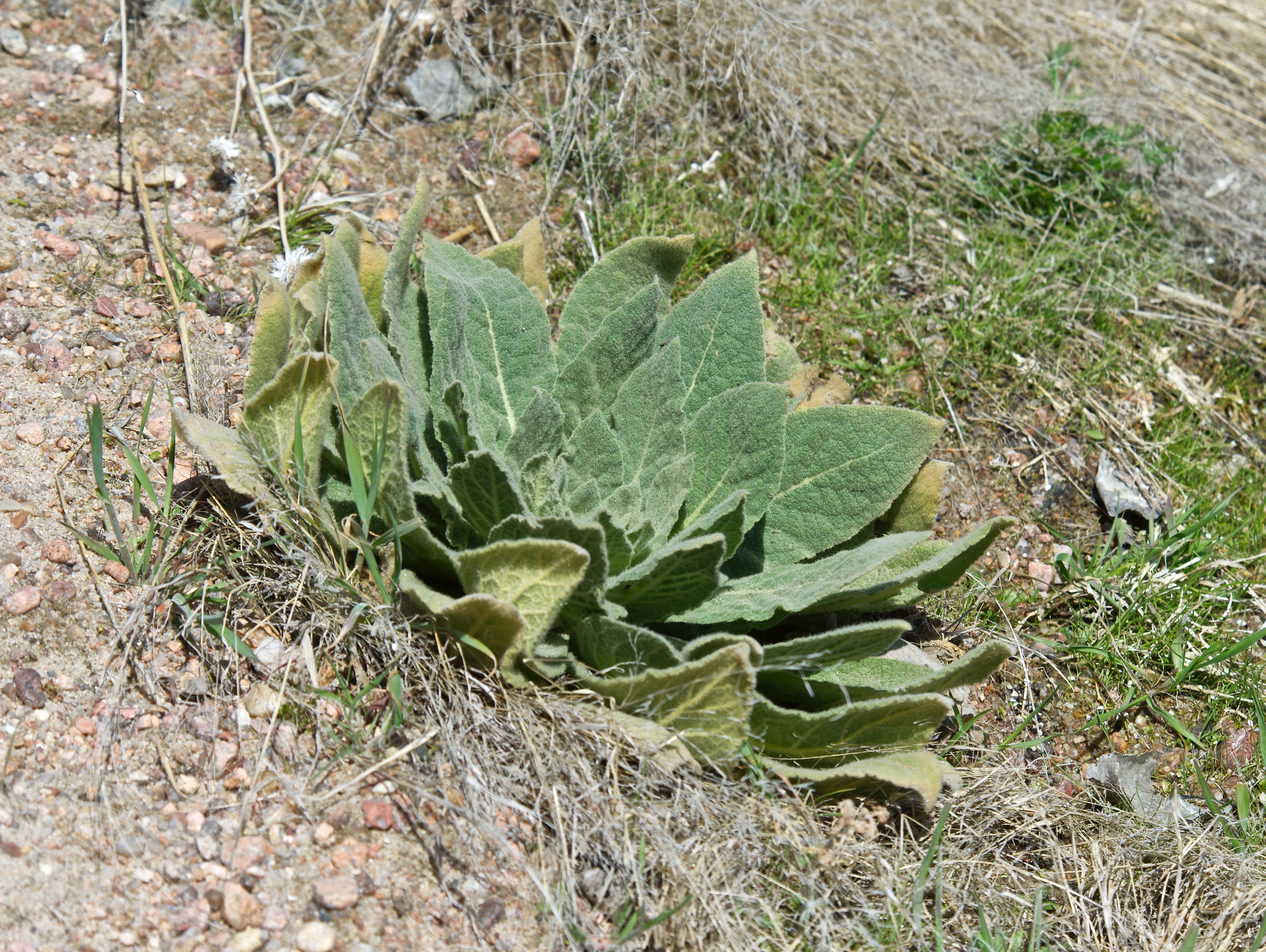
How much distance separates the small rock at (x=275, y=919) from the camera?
1.45 metres

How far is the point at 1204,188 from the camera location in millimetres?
3580

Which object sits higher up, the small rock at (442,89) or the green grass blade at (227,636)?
the small rock at (442,89)

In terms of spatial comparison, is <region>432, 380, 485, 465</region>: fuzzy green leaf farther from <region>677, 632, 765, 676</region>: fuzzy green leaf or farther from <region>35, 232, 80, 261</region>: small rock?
<region>35, 232, 80, 261</region>: small rock

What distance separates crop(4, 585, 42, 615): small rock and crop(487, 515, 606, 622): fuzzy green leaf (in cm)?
77

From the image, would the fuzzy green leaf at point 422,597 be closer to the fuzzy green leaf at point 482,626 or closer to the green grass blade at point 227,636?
the fuzzy green leaf at point 482,626

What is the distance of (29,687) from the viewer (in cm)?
160

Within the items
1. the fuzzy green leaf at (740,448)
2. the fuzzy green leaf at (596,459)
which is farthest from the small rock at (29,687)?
the fuzzy green leaf at (740,448)

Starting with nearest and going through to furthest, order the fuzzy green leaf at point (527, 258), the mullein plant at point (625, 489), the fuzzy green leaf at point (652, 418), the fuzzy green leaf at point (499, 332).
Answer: the mullein plant at point (625, 489) < the fuzzy green leaf at point (652, 418) < the fuzzy green leaf at point (499, 332) < the fuzzy green leaf at point (527, 258)

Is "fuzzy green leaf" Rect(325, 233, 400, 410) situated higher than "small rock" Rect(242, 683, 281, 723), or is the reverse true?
"fuzzy green leaf" Rect(325, 233, 400, 410)

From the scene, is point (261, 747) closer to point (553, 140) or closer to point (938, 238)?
point (553, 140)

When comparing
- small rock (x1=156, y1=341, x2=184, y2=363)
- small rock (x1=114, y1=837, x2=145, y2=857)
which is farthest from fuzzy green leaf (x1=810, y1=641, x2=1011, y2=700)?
small rock (x1=156, y1=341, x2=184, y2=363)

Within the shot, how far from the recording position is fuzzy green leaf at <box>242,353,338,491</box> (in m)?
1.72

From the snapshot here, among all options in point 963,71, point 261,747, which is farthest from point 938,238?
point 261,747

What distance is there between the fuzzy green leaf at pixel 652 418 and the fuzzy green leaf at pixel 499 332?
20 cm
